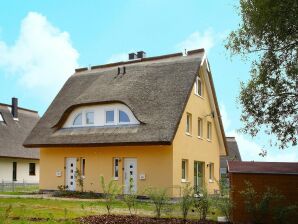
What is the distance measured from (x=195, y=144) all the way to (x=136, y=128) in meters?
5.04

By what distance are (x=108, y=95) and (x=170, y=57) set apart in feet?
17.0

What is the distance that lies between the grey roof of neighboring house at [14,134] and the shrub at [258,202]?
28991 millimetres

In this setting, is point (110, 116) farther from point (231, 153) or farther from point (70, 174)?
point (231, 153)

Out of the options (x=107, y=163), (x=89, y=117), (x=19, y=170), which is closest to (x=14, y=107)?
(x=19, y=170)

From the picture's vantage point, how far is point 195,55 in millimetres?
28547

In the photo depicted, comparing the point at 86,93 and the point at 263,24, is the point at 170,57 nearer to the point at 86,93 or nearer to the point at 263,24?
the point at 86,93

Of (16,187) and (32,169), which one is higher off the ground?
(32,169)

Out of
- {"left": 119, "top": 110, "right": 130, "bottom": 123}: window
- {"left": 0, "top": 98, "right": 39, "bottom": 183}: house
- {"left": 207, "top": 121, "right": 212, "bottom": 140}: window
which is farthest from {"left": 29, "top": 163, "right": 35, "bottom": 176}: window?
{"left": 119, "top": 110, "right": 130, "bottom": 123}: window

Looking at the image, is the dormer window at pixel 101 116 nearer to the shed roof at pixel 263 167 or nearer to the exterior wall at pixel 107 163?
the exterior wall at pixel 107 163

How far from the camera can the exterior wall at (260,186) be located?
14.1 m

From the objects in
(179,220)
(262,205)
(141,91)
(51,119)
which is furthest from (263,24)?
(51,119)

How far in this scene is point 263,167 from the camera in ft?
51.3

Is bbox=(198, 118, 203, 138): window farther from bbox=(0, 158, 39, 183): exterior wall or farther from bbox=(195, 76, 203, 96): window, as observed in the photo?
bbox=(0, 158, 39, 183): exterior wall

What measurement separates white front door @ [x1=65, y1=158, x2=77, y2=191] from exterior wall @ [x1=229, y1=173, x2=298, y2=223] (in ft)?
50.1
